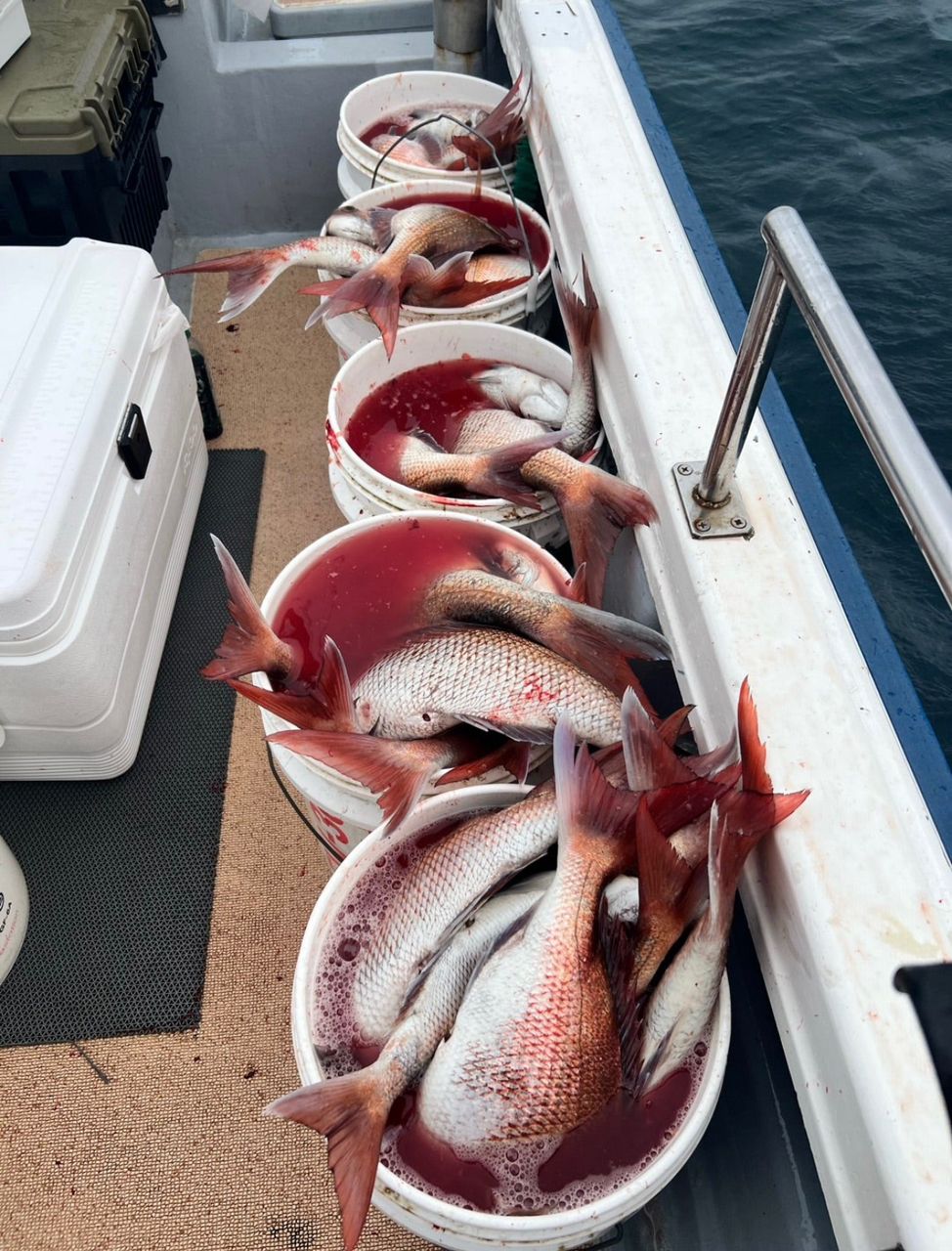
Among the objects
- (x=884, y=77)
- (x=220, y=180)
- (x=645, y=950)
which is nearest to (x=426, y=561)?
(x=645, y=950)

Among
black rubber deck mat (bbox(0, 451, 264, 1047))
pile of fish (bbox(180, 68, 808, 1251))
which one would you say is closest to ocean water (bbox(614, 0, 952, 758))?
pile of fish (bbox(180, 68, 808, 1251))

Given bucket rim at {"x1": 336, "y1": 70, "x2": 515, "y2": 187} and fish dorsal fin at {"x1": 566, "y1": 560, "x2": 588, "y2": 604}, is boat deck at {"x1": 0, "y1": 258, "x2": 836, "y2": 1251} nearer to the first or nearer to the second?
fish dorsal fin at {"x1": 566, "y1": 560, "x2": 588, "y2": 604}

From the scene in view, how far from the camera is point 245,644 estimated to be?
1376mm

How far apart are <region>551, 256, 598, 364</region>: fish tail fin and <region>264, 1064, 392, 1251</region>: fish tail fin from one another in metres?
1.44

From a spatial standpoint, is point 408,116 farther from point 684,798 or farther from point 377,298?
point 684,798

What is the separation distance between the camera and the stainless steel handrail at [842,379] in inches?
31.6

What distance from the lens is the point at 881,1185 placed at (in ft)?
2.82

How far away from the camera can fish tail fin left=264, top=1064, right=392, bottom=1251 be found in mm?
951

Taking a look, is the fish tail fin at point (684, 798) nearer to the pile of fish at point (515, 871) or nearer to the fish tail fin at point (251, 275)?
the pile of fish at point (515, 871)

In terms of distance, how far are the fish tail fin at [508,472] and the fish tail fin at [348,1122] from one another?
110cm

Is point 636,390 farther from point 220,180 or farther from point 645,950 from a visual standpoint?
point 220,180

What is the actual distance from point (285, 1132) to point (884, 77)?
603 cm

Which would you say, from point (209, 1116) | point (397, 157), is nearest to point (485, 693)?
point (209, 1116)

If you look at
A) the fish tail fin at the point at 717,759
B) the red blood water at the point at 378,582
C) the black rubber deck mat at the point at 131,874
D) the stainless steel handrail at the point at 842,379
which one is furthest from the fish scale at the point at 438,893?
the black rubber deck mat at the point at 131,874
